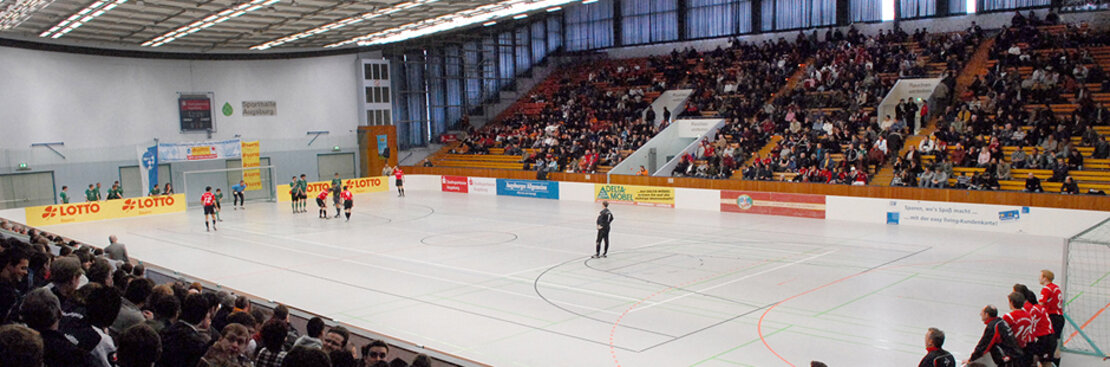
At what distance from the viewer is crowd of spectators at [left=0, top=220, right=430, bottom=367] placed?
174 inches

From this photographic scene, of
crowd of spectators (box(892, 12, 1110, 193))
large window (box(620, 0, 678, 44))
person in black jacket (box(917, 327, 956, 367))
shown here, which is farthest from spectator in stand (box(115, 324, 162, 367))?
large window (box(620, 0, 678, 44))

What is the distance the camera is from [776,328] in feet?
42.2

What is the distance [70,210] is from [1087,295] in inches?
1251

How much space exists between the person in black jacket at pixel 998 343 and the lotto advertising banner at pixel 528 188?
27.3 metres

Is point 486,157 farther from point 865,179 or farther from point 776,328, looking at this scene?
point 776,328

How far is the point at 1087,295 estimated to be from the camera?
15141 mm

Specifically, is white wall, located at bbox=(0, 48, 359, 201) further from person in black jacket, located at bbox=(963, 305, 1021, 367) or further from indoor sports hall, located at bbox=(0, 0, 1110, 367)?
person in black jacket, located at bbox=(963, 305, 1021, 367)

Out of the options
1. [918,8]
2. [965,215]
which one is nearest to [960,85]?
[918,8]

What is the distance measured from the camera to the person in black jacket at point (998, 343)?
8758 millimetres

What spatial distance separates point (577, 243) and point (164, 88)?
27.4 meters

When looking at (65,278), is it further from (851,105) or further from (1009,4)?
(1009,4)

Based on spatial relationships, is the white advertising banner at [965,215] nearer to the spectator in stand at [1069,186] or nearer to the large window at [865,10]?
the spectator in stand at [1069,186]

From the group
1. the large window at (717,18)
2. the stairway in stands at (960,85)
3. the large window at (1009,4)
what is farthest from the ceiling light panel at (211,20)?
the large window at (1009,4)

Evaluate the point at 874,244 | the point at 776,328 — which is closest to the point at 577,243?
the point at 874,244
